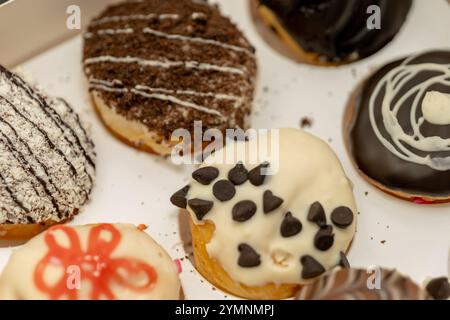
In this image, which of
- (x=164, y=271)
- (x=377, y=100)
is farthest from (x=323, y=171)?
(x=164, y=271)

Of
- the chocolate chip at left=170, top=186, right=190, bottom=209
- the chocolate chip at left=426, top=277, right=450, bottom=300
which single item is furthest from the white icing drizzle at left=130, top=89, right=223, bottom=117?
the chocolate chip at left=426, top=277, right=450, bottom=300

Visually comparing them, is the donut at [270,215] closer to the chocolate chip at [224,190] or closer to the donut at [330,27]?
the chocolate chip at [224,190]

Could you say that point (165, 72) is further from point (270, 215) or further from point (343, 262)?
point (343, 262)

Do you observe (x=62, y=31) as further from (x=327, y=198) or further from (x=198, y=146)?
Answer: (x=327, y=198)

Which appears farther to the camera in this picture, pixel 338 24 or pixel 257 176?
pixel 338 24

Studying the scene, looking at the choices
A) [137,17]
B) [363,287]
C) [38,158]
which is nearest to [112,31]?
[137,17]

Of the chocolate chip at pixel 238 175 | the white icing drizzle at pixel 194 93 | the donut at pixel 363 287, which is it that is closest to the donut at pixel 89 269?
the chocolate chip at pixel 238 175

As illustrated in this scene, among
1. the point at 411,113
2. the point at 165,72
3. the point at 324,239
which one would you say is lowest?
the point at 324,239
